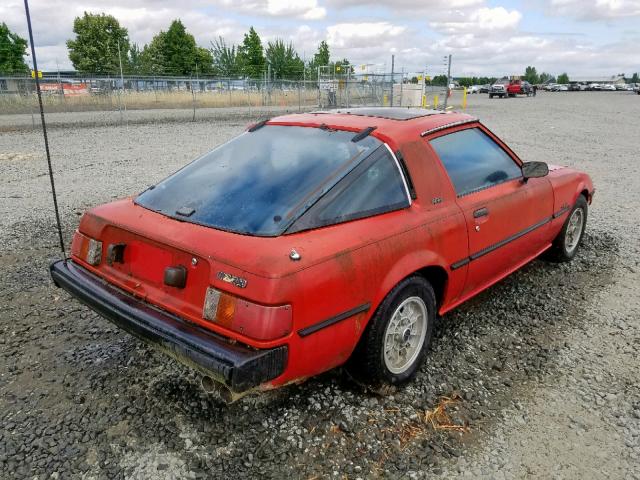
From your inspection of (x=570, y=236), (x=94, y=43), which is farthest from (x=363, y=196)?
(x=94, y=43)

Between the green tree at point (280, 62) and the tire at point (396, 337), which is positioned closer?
the tire at point (396, 337)

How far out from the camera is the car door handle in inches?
131

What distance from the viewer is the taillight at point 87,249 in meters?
2.97

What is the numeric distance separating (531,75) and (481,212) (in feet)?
438

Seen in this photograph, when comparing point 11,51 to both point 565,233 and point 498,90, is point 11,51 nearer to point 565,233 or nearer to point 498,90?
point 498,90

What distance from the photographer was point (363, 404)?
9.41ft

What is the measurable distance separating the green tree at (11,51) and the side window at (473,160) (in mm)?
46134

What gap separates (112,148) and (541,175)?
11394 millimetres

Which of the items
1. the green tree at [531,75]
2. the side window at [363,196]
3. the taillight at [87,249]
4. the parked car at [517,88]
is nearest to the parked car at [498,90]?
the parked car at [517,88]

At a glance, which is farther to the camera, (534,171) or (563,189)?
(563,189)

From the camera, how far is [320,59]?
193 feet

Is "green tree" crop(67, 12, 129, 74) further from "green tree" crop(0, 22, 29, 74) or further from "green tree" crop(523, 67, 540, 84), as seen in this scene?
"green tree" crop(523, 67, 540, 84)

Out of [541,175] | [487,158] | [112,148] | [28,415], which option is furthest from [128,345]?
[112,148]

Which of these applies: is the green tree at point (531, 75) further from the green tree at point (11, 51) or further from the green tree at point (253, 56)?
the green tree at point (11, 51)
